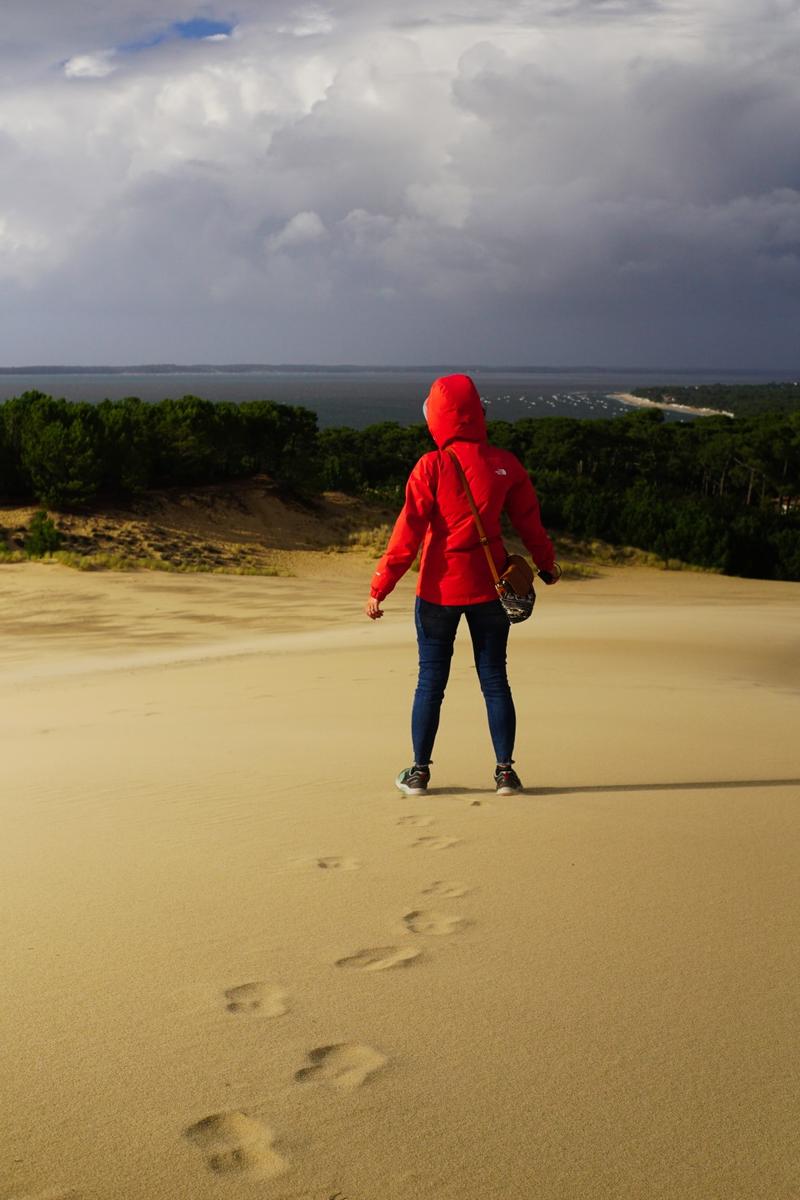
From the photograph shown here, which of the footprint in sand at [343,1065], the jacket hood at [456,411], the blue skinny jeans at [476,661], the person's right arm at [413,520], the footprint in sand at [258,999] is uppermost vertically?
the jacket hood at [456,411]

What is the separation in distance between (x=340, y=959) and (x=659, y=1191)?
4.45ft

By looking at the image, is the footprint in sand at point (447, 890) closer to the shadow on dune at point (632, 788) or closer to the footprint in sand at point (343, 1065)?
the footprint in sand at point (343, 1065)

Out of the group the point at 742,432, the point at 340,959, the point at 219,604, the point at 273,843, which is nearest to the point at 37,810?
the point at 273,843

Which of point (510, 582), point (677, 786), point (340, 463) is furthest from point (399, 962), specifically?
point (340, 463)

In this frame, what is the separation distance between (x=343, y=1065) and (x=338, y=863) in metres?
1.67

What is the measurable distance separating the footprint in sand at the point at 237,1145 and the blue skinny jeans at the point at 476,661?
A: 3176mm

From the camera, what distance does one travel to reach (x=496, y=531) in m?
5.73

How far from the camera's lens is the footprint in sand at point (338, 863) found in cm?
449

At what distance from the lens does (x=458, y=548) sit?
5621 mm

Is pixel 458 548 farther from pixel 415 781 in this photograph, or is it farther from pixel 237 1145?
pixel 237 1145

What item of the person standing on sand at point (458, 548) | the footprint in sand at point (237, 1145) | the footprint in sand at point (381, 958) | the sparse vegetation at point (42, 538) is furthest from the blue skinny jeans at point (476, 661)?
the sparse vegetation at point (42, 538)

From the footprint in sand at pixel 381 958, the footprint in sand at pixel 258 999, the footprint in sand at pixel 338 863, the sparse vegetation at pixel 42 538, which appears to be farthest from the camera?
the sparse vegetation at pixel 42 538

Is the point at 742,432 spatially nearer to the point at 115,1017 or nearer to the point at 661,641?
the point at 661,641

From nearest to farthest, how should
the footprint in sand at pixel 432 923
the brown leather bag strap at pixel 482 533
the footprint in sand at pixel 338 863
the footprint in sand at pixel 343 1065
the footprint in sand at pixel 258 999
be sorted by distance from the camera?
the footprint in sand at pixel 343 1065
the footprint in sand at pixel 258 999
the footprint in sand at pixel 432 923
the footprint in sand at pixel 338 863
the brown leather bag strap at pixel 482 533
